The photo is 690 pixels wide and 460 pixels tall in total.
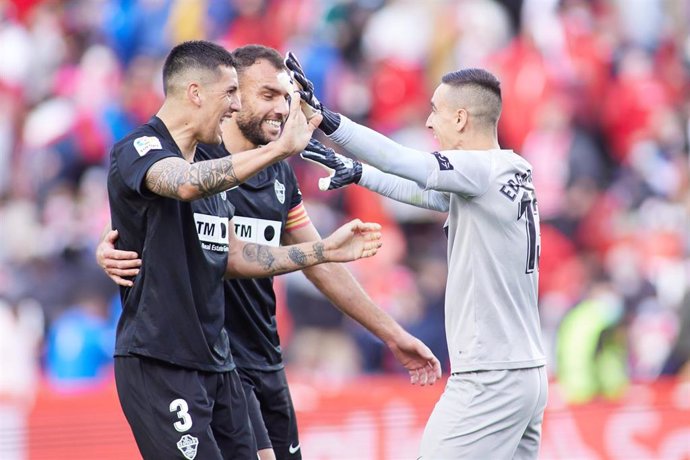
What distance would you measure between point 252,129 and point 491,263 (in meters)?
1.62

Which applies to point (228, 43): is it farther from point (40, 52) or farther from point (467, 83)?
point (467, 83)

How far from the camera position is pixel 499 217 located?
6.16 metres

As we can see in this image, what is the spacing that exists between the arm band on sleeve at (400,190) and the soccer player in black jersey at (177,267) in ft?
1.30

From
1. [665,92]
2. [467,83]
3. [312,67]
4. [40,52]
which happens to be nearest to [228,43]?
[312,67]

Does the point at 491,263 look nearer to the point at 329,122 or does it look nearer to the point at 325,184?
the point at 325,184

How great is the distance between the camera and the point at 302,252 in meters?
6.21

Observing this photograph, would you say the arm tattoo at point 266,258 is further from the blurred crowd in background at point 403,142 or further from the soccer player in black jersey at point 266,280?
the blurred crowd in background at point 403,142

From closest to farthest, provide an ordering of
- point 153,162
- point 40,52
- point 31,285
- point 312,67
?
1. point 153,162
2. point 31,285
3. point 312,67
4. point 40,52

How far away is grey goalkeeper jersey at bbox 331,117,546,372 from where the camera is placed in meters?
6.13

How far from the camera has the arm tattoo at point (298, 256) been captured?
621 centimetres

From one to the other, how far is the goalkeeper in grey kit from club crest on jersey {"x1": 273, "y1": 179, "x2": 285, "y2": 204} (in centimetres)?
90

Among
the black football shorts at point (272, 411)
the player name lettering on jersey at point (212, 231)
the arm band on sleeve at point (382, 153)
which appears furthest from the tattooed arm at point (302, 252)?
the black football shorts at point (272, 411)

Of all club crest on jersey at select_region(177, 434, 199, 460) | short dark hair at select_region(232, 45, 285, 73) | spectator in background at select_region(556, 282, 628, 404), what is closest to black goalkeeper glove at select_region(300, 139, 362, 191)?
short dark hair at select_region(232, 45, 285, 73)

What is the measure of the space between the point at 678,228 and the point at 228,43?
5.47m
